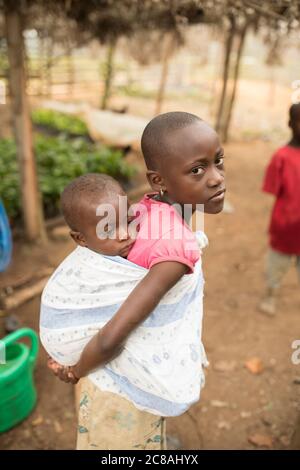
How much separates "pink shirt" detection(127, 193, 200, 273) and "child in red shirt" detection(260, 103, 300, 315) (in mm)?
1810

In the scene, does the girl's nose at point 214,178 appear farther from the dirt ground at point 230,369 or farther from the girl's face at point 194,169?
the dirt ground at point 230,369

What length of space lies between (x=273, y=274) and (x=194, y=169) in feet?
7.81

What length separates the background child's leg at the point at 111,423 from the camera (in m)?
1.34

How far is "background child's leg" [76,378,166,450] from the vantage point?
1342mm

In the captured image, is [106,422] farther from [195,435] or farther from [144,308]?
[195,435]

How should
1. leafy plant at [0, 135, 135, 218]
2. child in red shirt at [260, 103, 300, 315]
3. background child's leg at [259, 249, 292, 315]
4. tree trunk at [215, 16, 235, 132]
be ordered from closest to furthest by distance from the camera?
child in red shirt at [260, 103, 300, 315] < background child's leg at [259, 249, 292, 315] < leafy plant at [0, 135, 135, 218] < tree trunk at [215, 16, 235, 132]

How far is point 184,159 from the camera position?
104 cm

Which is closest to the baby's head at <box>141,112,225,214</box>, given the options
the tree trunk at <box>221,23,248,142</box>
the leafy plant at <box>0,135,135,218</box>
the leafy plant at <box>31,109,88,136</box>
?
the leafy plant at <box>0,135,135,218</box>

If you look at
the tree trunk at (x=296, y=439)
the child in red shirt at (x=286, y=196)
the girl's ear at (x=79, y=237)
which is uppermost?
the girl's ear at (x=79, y=237)

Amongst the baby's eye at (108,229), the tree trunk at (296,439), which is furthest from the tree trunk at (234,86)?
the baby's eye at (108,229)

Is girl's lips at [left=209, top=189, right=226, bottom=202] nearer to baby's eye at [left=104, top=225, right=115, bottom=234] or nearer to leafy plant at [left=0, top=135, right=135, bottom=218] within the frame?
baby's eye at [left=104, top=225, right=115, bottom=234]

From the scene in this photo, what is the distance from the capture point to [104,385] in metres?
1.31

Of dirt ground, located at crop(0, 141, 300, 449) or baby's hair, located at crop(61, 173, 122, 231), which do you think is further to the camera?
dirt ground, located at crop(0, 141, 300, 449)

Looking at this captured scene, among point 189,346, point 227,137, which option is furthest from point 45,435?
point 227,137
